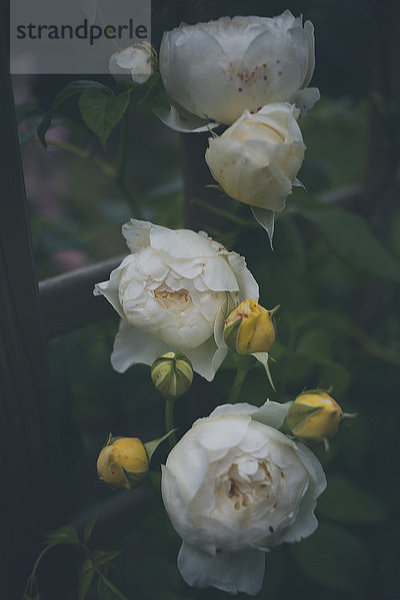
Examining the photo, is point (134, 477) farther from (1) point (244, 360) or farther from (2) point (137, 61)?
(2) point (137, 61)

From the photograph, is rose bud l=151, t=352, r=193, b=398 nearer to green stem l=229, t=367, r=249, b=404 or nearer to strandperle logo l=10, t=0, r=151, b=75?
green stem l=229, t=367, r=249, b=404

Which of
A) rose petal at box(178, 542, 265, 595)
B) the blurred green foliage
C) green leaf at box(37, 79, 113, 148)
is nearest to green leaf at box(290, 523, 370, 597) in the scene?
the blurred green foliage

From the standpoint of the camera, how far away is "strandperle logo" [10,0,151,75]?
25.7 inches

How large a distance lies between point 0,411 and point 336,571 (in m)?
0.54

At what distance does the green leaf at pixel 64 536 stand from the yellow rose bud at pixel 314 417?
0.32 m

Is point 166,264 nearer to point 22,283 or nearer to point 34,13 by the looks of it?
point 22,283

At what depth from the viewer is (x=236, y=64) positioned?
53 centimetres

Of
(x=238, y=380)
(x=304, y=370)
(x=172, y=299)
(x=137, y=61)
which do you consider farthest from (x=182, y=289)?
(x=304, y=370)

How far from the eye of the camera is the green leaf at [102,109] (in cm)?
60

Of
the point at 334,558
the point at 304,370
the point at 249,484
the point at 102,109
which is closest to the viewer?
the point at 249,484

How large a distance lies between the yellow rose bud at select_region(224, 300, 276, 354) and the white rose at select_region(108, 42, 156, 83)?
27 centimetres

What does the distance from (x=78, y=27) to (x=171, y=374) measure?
0.45m

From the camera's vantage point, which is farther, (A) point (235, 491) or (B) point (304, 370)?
(B) point (304, 370)

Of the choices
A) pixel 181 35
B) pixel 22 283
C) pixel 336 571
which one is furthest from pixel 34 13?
pixel 336 571
